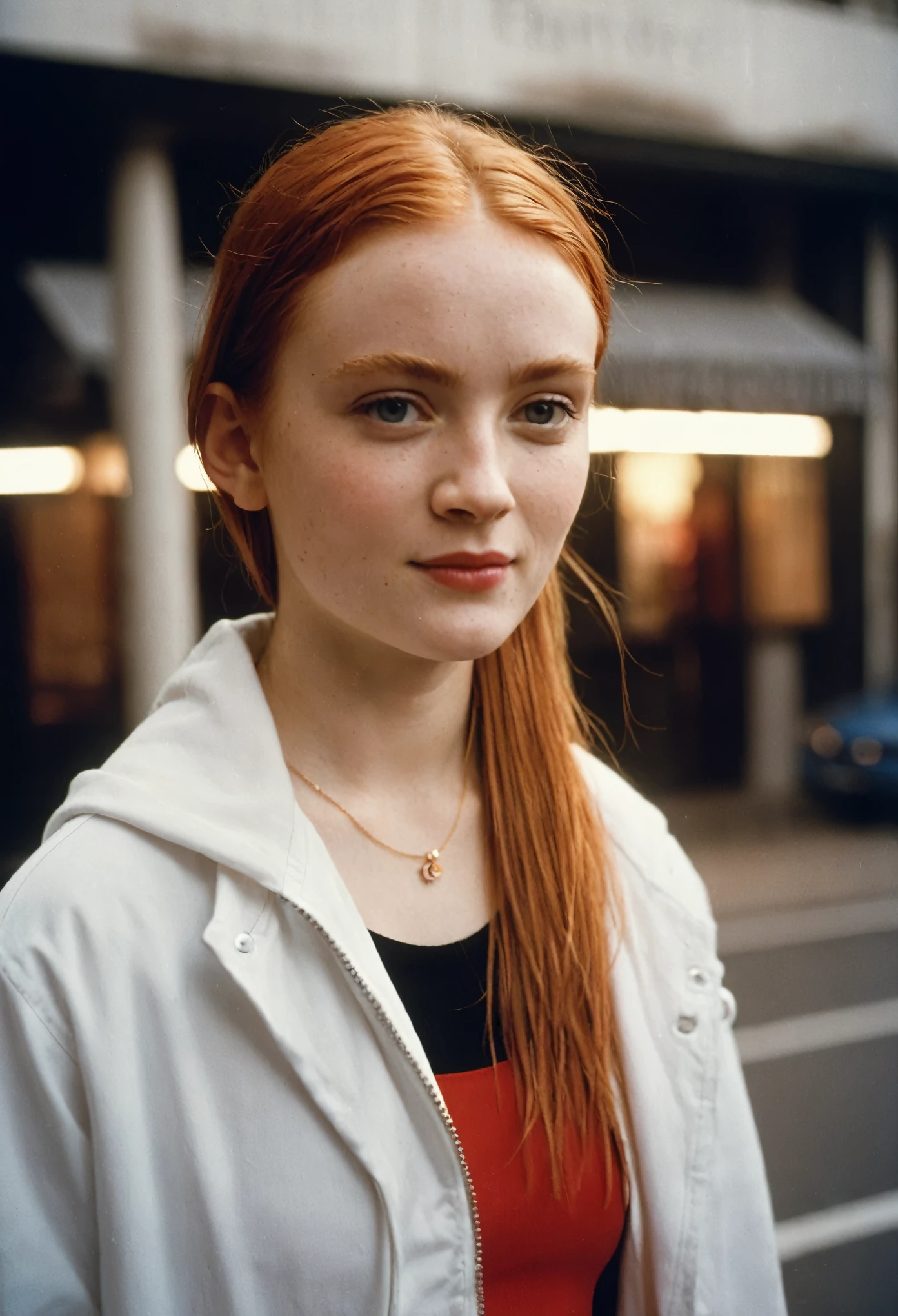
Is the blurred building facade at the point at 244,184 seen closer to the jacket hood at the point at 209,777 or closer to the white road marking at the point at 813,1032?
the jacket hood at the point at 209,777

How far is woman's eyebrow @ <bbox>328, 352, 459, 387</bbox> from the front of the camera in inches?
33.4

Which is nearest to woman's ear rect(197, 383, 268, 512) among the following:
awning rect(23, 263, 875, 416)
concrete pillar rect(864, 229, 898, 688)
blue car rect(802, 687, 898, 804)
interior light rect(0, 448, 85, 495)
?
awning rect(23, 263, 875, 416)

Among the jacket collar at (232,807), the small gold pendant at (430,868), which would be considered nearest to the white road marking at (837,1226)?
the small gold pendant at (430,868)

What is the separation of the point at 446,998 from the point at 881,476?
19.7 ft

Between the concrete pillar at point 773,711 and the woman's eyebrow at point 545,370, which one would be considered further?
the concrete pillar at point 773,711

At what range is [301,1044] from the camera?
2.86 feet

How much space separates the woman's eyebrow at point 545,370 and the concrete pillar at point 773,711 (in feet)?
16.2

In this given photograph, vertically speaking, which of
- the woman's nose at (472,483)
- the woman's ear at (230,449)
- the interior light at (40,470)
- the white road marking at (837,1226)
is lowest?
the white road marking at (837,1226)

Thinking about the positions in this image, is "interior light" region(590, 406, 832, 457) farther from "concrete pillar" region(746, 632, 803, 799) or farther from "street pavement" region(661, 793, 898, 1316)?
"street pavement" region(661, 793, 898, 1316)

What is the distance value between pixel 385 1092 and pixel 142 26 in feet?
6.17

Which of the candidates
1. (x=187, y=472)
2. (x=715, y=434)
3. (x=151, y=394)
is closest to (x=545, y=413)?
(x=187, y=472)

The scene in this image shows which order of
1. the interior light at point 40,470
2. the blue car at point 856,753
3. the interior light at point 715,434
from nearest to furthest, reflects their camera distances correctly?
the interior light at point 715,434 → the interior light at point 40,470 → the blue car at point 856,753

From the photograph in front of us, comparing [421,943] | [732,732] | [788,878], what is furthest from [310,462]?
[732,732]

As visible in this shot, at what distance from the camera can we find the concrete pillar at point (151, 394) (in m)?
2.14
